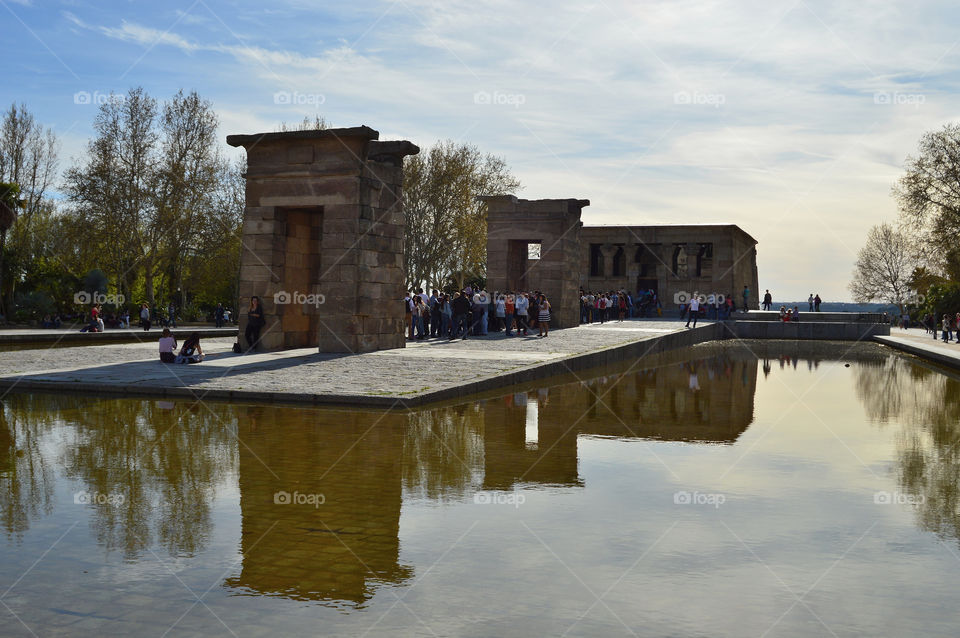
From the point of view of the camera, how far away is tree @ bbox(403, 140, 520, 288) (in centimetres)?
5159

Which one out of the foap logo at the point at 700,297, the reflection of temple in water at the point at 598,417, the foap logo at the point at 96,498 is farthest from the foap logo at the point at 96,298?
the foap logo at the point at 96,498

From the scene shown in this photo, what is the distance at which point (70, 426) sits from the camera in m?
9.73

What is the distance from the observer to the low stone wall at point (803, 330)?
41188mm

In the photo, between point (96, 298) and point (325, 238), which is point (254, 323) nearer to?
point (325, 238)

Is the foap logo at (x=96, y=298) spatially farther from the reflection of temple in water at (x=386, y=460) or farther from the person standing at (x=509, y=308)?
the reflection of temple in water at (x=386, y=460)

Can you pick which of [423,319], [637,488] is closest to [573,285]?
[423,319]

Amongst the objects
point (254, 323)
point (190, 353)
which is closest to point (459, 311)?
point (254, 323)

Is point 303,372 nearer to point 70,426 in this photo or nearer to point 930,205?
point 70,426

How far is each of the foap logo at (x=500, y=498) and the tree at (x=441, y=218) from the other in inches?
1743

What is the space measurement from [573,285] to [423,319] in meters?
10.5

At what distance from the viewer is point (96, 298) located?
39.4m

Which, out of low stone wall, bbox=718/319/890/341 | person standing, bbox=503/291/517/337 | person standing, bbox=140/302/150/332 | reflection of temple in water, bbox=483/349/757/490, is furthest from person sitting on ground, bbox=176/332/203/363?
low stone wall, bbox=718/319/890/341

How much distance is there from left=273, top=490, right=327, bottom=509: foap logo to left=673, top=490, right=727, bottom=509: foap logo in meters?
2.62

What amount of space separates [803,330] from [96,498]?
4062 centimetres
